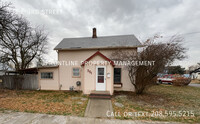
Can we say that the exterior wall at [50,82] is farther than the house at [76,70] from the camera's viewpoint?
Yes

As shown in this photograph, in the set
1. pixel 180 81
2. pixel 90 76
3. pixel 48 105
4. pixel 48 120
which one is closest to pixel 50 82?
pixel 48 105

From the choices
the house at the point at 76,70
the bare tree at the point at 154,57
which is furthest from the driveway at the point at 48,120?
the house at the point at 76,70

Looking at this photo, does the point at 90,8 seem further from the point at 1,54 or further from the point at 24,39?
the point at 1,54

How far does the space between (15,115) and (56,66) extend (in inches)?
198

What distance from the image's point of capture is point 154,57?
5.67 meters

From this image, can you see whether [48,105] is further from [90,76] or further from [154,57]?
[154,57]

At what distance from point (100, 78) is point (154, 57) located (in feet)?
14.8

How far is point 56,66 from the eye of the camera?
797 centimetres

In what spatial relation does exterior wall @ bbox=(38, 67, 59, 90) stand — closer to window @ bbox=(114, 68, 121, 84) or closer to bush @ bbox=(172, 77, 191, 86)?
window @ bbox=(114, 68, 121, 84)

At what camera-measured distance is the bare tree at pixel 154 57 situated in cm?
565

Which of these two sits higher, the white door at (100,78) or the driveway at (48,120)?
the white door at (100,78)

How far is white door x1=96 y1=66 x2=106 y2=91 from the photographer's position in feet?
20.5

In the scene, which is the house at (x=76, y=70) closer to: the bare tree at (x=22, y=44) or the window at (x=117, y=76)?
the window at (x=117, y=76)

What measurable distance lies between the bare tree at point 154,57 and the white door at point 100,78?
213cm
